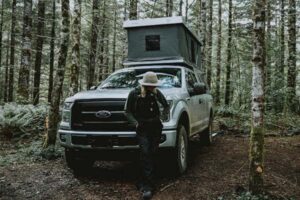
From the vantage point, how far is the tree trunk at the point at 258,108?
6246 millimetres

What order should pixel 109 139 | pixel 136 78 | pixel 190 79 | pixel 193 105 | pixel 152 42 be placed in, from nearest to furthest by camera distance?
pixel 109 139 < pixel 136 78 < pixel 193 105 < pixel 190 79 < pixel 152 42

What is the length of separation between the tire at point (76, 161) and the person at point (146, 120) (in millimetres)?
1476

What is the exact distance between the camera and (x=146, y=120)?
6641 mm

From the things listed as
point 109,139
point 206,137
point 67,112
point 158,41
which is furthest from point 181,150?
point 158,41

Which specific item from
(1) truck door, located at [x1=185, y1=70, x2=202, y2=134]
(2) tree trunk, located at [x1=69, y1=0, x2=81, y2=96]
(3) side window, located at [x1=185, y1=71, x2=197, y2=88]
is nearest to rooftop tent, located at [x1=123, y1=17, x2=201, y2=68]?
(3) side window, located at [x1=185, y1=71, x2=197, y2=88]

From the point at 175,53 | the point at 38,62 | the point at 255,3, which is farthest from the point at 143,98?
the point at 38,62

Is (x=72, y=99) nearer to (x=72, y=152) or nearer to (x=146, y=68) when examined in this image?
(x=72, y=152)

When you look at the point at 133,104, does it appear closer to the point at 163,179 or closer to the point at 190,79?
the point at 163,179

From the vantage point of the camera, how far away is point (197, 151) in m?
10.3

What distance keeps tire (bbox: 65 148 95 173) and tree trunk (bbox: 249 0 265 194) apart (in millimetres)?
3235

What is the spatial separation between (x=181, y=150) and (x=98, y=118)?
1794 mm

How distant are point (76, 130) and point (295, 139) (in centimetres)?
764

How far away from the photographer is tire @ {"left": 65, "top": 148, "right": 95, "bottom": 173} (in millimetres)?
7605

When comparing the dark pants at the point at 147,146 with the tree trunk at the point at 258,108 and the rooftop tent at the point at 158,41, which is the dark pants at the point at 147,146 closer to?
the tree trunk at the point at 258,108
